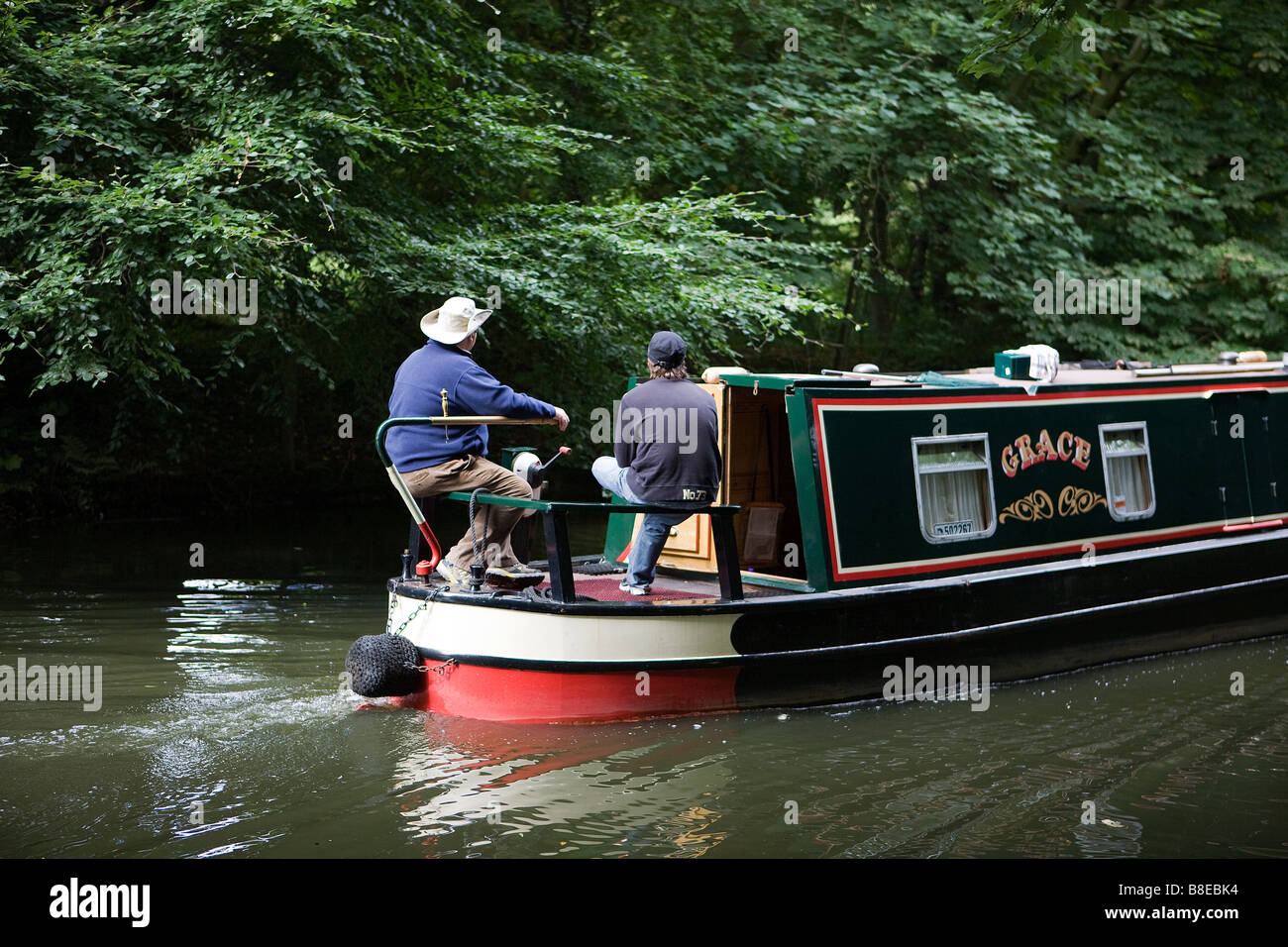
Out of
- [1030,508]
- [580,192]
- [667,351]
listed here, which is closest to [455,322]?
[667,351]

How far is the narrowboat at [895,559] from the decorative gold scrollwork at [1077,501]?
0.05ft

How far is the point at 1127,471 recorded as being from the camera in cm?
917

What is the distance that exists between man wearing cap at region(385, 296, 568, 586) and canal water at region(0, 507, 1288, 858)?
1037mm

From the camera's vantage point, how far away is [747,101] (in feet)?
52.4

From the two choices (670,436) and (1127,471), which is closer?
(670,436)

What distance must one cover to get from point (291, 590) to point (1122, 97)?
572 inches

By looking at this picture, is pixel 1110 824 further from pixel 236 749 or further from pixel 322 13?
pixel 322 13

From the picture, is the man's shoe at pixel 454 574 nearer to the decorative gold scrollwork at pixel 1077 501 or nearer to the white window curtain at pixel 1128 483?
the decorative gold scrollwork at pixel 1077 501

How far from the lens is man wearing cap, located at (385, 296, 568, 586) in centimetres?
685

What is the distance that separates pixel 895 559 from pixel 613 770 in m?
2.43

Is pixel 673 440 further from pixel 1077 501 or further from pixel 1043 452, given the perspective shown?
pixel 1077 501

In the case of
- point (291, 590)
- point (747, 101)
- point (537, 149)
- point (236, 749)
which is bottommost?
point (236, 749)

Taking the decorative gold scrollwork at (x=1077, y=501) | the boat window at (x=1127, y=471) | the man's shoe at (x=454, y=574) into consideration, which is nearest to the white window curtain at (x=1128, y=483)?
the boat window at (x=1127, y=471)

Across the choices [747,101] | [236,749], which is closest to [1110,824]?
[236,749]
